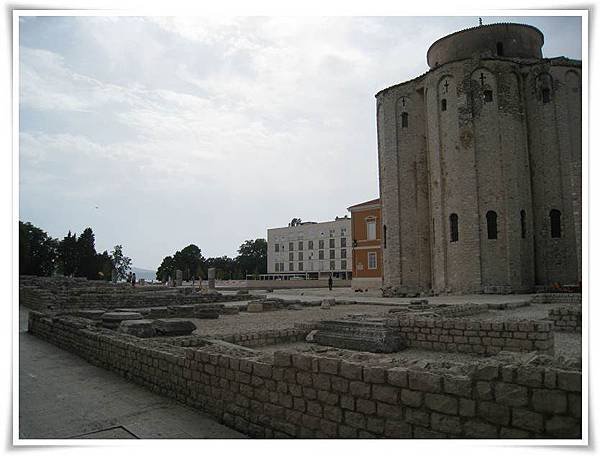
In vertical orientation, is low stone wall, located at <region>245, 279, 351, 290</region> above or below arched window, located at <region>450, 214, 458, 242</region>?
below

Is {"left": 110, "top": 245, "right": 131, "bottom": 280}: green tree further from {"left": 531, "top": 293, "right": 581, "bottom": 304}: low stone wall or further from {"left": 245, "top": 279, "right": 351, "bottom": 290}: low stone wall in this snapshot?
{"left": 531, "top": 293, "right": 581, "bottom": 304}: low stone wall

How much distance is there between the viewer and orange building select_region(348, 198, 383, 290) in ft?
129

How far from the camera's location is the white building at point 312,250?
71312mm

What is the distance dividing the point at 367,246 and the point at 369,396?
36.8m

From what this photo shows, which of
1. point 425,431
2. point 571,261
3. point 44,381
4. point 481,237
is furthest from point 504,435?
point 571,261

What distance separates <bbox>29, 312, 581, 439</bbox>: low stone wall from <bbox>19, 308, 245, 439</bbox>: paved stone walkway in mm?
258

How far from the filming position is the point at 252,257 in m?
94.1

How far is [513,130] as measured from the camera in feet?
88.3

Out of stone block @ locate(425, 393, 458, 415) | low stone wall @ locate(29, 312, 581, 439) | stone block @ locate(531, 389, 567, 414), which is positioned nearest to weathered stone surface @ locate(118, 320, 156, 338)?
low stone wall @ locate(29, 312, 581, 439)

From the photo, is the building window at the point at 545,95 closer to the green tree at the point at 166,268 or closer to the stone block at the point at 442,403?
the stone block at the point at 442,403

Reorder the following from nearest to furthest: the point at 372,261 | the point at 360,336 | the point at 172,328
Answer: the point at 360,336 → the point at 172,328 → the point at 372,261

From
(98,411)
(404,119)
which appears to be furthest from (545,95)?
(98,411)

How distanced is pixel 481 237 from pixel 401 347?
1919cm

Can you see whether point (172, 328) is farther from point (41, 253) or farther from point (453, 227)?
point (41, 253)
